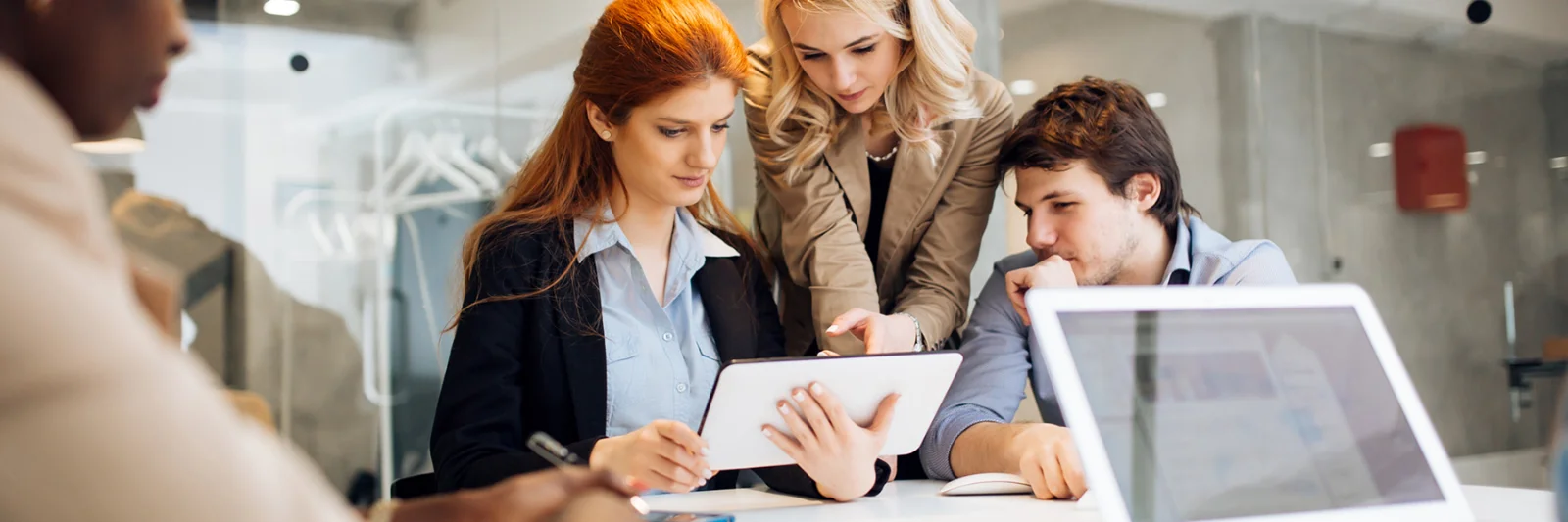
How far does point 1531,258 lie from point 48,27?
5.19 meters

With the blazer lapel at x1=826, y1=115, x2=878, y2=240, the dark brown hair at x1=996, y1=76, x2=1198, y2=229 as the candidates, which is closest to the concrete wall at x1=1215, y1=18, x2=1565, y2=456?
the dark brown hair at x1=996, y1=76, x2=1198, y2=229

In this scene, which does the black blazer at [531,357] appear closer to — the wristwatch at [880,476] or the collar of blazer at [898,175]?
the wristwatch at [880,476]

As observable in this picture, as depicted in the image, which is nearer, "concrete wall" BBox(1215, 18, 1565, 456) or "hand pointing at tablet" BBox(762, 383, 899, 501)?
"hand pointing at tablet" BBox(762, 383, 899, 501)

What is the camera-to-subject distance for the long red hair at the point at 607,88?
5.77ft

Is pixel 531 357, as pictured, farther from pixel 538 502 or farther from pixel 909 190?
pixel 538 502

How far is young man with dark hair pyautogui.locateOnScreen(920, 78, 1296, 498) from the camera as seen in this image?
1.94 m

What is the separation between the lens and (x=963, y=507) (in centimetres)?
137

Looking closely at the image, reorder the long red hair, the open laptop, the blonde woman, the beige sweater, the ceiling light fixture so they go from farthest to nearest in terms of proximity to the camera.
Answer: the ceiling light fixture < the blonde woman < the long red hair < the open laptop < the beige sweater

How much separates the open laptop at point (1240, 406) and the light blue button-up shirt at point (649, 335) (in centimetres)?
100

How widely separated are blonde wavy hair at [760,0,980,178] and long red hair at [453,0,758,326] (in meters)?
A: 0.19

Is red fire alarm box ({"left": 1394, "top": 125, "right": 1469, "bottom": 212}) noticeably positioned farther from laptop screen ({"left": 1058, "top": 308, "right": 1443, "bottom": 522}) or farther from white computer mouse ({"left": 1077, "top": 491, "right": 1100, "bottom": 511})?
laptop screen ({"left": 1058, "top": 308, "right": 1443, "bottom": 522})

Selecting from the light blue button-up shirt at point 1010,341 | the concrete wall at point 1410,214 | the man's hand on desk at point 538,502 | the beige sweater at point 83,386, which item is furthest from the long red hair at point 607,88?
the concrete wall at point 1410,214

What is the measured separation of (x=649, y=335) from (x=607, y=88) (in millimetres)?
386

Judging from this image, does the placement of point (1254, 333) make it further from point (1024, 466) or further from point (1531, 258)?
point (1531, 258)
